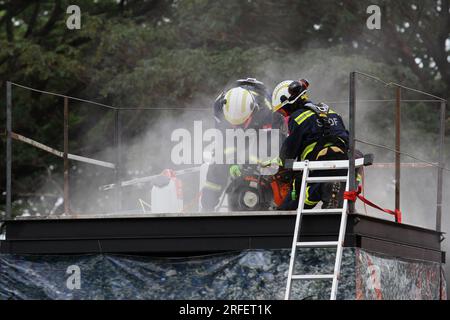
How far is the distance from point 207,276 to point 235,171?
1.66 meters

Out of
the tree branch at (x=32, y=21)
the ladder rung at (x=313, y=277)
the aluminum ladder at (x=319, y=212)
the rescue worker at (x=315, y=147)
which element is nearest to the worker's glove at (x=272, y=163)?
the rescue worker at (x=315, y=147)

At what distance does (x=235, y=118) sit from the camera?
41.9 ft

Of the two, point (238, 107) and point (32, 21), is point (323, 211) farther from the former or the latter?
point (32, 21)

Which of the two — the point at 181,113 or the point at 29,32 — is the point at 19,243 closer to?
the point at 181,113

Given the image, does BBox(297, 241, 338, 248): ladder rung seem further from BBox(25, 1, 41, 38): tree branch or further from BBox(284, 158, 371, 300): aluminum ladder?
BBox(25, 1, 41, 38): tree branch

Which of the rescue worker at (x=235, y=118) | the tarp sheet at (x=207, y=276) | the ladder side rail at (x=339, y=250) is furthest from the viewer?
the rescue worker at (x=235, y=118)

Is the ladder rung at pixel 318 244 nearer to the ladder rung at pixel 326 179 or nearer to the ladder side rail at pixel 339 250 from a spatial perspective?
the ladder side rail at pixel 339 250

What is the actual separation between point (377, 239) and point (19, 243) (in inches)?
140

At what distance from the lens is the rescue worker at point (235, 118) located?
41.5 ft

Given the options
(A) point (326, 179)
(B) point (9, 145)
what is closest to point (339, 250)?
(A) point (326, 179)

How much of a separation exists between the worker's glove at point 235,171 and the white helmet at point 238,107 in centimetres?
61

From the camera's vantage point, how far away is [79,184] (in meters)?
25.7
